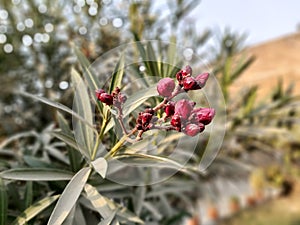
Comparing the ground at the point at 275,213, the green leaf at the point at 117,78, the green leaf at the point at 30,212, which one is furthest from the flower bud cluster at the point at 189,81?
the ground at the point at 275,213

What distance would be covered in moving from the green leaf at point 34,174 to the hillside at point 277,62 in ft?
13.3

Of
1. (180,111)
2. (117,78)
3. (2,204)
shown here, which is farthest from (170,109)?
(2,204)

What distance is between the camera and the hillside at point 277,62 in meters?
4.54

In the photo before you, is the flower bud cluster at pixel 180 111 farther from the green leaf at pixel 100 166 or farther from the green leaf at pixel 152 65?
the green leaf at pixel 152 65

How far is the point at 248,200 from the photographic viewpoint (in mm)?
4918

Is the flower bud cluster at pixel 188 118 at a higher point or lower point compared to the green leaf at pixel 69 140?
higher

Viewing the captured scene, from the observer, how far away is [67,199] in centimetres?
43

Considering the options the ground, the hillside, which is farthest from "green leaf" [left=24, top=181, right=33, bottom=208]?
the hillside

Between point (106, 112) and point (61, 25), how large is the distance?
1038mm

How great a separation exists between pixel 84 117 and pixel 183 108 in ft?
0.66

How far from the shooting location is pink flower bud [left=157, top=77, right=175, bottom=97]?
368 mm

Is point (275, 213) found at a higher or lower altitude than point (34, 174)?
lower

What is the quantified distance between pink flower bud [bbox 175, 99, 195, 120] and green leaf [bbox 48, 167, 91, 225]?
15cm

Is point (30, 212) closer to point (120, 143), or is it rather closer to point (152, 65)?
point (120, 143)
